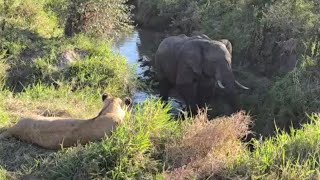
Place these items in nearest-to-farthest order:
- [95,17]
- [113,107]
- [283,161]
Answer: [283,161] → [113,107] → [95,17]

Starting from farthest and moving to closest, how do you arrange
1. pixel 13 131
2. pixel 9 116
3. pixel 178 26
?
pixel 178 26 → pixel 9 116 → pixel 13 131

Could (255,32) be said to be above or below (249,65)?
above

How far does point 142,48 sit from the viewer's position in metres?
18.7

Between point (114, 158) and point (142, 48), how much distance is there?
12.7 meters

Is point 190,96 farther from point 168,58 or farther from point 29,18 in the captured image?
point 29,18

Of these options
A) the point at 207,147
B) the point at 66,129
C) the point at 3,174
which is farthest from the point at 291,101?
the point at 3,174

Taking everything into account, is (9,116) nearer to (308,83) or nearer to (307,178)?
(307,178)

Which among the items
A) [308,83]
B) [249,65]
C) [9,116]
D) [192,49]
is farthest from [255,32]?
[9,116]

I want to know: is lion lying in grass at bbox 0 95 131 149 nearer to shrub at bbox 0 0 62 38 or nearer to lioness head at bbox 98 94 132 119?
lioness head at bbox 98 94 132 119

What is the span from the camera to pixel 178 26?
18.4 metres

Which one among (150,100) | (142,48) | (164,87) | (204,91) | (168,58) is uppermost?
(150,100)

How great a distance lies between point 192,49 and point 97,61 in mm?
2553

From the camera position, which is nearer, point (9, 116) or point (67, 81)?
point (9, 116)

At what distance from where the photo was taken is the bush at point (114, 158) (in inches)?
241
